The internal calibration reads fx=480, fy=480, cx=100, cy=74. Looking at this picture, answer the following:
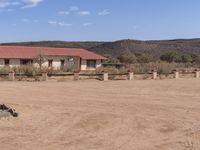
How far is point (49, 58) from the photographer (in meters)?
61.9

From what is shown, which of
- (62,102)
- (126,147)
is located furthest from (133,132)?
(62,102)

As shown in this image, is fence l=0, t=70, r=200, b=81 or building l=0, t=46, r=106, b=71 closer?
fence l=0, t=70, r=200, b=81

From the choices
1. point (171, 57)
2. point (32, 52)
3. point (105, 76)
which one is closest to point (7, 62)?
point (32, 52)

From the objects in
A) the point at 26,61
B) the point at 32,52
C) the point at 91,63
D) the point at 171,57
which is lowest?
the point at 91,63

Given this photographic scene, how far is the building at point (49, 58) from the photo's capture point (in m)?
58.4

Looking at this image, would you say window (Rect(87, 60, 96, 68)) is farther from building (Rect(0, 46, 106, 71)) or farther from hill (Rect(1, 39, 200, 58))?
hill (Rect(1, 39, 200, 58))

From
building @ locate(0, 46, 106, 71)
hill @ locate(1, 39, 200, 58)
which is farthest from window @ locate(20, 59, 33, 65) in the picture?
hill @ locate(1, 39, 200, 58)

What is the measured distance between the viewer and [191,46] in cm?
12975

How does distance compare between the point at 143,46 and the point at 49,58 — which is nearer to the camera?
the point at 49,58

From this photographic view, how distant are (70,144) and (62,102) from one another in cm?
946

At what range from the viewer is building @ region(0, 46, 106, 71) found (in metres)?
58.4

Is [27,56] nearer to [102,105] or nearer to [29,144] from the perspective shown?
[102,105]

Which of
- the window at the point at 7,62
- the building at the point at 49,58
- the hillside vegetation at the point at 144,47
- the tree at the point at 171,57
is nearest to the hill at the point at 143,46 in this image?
the hillside vegetation at the point at 144,47

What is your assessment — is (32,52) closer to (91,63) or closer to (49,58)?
(49,58)
